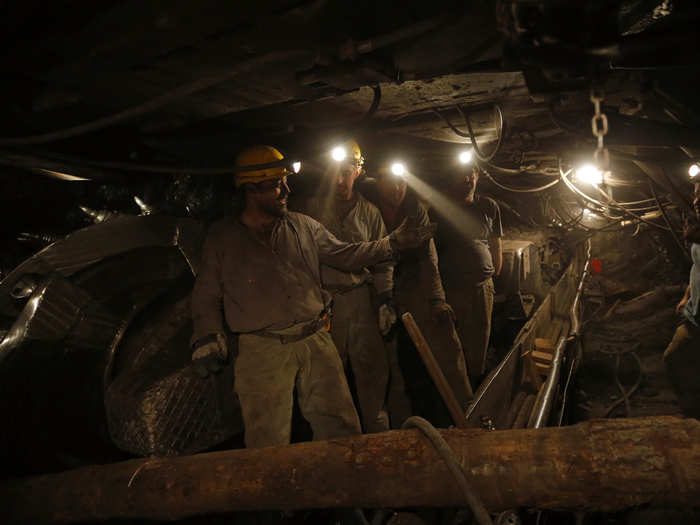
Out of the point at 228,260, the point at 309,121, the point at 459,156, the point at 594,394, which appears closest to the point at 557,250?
the point at 594,394

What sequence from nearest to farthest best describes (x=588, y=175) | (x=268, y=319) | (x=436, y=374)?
1. (x=268, y=319)
2. (x=436, y=374)
3. (x=588, y=175)

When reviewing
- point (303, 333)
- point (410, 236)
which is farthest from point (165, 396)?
point (410, 236)

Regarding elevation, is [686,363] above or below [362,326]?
below

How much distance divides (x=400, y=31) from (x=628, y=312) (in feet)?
32.1

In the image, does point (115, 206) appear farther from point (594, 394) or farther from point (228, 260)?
point (594, 394)

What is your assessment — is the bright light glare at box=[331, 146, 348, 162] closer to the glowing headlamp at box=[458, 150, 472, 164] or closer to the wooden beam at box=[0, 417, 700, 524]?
the glowing headlamp at box=[458, 150, 472, 164]

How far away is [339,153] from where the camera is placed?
15.1 feet

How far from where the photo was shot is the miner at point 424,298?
5.21m

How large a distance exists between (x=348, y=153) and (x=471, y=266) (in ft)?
9.07

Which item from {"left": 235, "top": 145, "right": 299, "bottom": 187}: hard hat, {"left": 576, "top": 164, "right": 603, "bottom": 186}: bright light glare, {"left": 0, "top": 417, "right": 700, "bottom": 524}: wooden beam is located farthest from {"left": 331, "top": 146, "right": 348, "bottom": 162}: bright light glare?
{"left": 576, "top": 164, "right": 603, "bottom": 186}: bright light glare

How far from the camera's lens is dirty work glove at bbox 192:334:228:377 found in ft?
9.75

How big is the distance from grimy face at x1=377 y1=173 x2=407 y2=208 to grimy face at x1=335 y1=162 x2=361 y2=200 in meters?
0.68

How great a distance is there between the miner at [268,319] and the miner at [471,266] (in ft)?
9.12

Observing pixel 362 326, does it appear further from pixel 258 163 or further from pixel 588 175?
pixel 588 175
